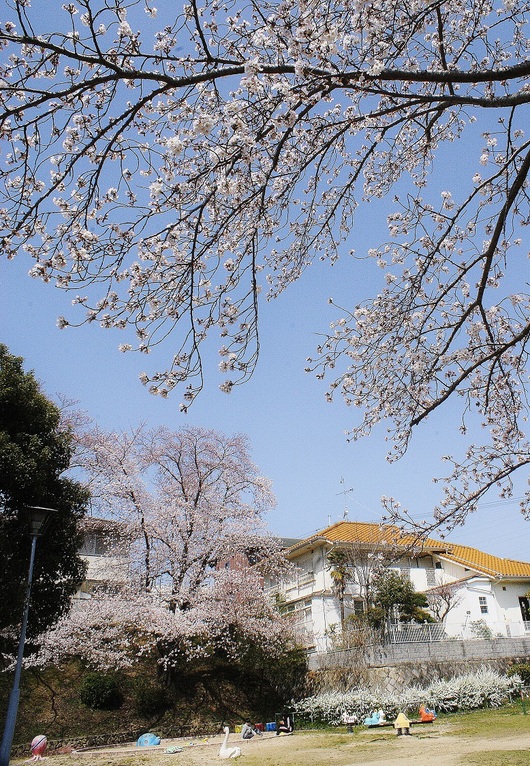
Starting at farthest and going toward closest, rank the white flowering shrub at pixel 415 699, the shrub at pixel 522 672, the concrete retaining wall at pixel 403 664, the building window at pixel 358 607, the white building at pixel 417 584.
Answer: the white building at pixel 417 584 → the building window at pixel 358 607 → the shrub at pixel 522 672 → the concrete retaining wall at pixel 403 664 → the white flowering shrub at pixel 415 699

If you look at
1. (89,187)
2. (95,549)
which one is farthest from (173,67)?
(95,549)

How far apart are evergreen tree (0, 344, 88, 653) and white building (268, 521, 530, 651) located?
11280 mm

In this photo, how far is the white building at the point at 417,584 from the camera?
20188mm

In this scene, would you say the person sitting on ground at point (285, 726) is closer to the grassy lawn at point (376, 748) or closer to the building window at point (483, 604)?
the grassy lawn at point (376, 748)

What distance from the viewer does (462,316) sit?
5.57m

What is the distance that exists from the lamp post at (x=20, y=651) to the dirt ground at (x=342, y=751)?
8.35ft

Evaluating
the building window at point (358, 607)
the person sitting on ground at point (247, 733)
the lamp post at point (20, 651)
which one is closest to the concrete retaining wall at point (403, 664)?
the person sitting on ground at point (247, 733)

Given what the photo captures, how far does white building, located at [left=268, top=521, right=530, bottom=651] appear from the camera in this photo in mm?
20188

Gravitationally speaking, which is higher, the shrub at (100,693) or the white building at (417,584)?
the white building at (417,584)

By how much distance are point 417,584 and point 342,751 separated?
47.8 ft

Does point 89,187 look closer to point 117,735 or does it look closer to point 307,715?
point 117,735

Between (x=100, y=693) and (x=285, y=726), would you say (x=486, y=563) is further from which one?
(x=100, y=693)

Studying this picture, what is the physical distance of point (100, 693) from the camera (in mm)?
13391

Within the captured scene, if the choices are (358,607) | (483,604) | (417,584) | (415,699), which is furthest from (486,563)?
(415,699)
